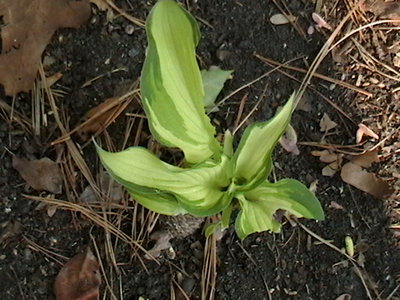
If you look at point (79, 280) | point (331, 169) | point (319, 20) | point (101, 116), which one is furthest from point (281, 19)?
point (79, 280)

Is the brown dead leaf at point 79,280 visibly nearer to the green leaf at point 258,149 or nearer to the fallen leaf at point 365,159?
the green leaf at point 258,149

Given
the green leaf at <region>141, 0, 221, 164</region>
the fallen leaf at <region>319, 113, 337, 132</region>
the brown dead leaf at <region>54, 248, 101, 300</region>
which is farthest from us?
the fallen leaf at <region>319, 113, 337, 132</region>

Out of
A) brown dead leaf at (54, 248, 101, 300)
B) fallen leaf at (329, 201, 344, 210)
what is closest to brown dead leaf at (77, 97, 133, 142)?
brown dead leaf at (54, 248, 101, 300)

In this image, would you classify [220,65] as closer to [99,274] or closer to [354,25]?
[354,25]

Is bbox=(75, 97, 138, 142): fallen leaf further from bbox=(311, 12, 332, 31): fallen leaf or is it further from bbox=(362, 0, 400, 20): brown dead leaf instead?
bbox=(362, 0, 400, 20): brown dead leaf

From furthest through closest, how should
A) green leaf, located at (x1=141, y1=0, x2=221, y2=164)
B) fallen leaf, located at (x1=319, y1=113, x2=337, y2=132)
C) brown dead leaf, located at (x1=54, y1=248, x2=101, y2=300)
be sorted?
fallen leaf, located at (x1=319, y1=113, x2=337, y2=132), brown dead leaf, located at (x1=54, y1=248, x2=101, y2=300), green leaf, located at (x1=141, y1=0, x2=221, y2=164)

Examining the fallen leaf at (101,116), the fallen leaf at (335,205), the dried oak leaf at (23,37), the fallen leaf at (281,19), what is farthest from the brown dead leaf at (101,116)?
the fallen leaf at (335,205)
